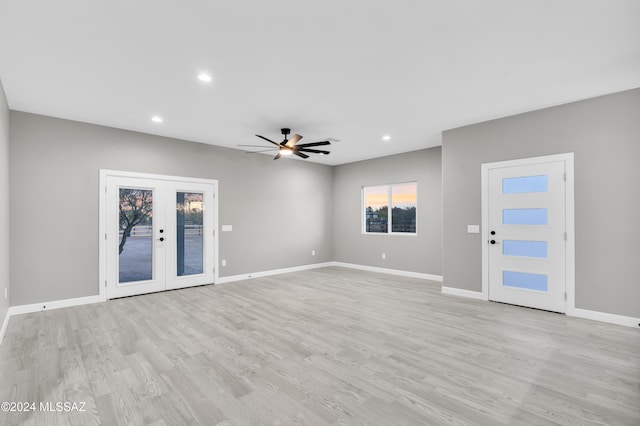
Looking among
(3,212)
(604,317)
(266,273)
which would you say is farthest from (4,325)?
(604,317)

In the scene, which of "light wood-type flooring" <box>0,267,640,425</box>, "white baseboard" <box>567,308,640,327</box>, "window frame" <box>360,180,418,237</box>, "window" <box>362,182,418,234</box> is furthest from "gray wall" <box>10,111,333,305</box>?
"white baseboard" <box>567,308,640,327</box>

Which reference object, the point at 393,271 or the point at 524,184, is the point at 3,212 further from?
the point at 524,184

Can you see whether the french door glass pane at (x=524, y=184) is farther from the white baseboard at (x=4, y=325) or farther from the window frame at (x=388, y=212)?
the white baseboard at (x=4, y=325)

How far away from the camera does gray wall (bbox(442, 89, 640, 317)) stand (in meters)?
3.77

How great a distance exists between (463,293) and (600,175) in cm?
258

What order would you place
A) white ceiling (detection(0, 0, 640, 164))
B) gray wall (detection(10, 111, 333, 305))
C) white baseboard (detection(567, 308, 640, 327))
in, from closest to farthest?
white ceiling (detection(0, 0, 640, 164))
white baseboard (detection(567, 308, 640, 327))
gray wall (detection(10, 111, 333, 305))

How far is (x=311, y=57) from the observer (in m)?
2.98

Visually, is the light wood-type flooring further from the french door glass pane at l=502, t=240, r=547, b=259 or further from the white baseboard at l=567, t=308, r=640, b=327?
the french door glass pane at l=502, t=240, r=547, b=259

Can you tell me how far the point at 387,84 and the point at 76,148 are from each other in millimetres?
4942

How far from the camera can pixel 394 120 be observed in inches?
193

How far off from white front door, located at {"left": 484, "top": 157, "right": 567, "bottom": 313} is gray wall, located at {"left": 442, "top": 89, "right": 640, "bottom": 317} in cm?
19

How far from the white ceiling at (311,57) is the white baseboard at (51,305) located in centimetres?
287

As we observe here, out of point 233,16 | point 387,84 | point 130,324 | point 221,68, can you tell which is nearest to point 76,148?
point 130,324

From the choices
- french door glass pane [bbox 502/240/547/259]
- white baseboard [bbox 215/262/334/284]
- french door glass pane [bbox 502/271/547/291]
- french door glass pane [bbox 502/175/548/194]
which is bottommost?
white baseboard [bbox 215/262/334/284]
